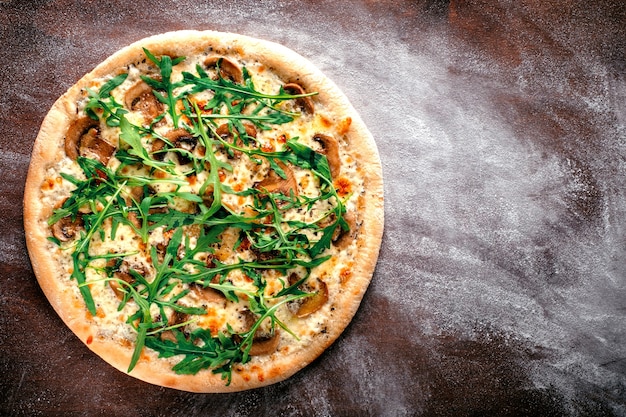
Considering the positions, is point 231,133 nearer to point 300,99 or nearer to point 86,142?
point 300,99

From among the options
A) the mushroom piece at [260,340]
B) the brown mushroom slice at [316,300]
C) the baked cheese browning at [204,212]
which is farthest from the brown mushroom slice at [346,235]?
the mushroom piece at [260,340]

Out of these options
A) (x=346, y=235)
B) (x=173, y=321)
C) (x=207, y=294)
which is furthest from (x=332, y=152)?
(x=173, y=321)

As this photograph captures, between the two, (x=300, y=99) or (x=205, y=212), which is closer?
(x=205, y=212)

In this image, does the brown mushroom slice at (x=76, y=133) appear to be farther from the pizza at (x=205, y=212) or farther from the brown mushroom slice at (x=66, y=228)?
the brown mushroom slice at (x=66, y=228)

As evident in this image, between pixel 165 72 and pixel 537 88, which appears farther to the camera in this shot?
pixel 537 88

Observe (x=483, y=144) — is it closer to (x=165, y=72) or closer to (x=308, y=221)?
(x=308, y=221)

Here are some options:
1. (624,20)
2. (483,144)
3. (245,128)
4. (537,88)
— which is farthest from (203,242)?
(624,20)
